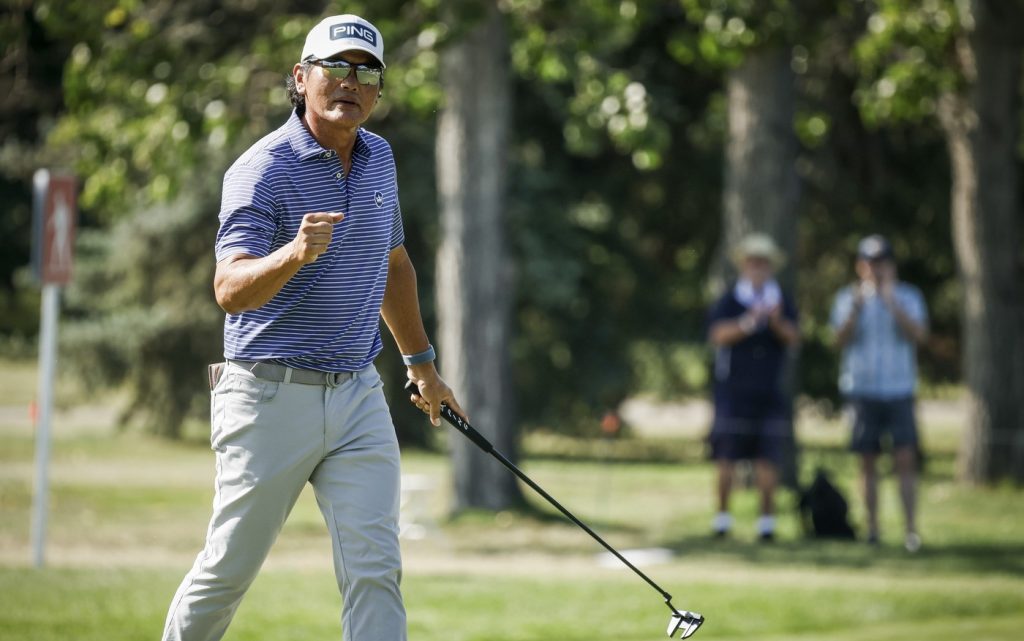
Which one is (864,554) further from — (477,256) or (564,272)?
(564,272)

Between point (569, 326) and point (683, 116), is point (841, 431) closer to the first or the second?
point (569, 326)

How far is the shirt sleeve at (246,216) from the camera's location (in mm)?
4465

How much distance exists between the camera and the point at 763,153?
47.9 ft

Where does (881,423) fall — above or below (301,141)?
below

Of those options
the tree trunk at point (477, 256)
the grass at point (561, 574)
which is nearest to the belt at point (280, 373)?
the grass at point (561, 574)

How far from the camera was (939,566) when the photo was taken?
11.0m

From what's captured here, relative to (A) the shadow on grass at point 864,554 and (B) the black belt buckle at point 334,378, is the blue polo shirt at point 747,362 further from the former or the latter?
(B) the black belt buckle at point 334,378

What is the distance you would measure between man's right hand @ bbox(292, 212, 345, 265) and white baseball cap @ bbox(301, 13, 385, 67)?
0.63 metres

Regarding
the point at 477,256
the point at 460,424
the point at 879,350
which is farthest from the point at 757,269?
the point at 460,424

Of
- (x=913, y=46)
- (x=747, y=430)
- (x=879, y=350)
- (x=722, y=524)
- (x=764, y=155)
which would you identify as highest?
(x=913, y=46)

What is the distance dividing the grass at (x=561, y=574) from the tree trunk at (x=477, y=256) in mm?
456

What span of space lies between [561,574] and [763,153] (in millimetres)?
5462

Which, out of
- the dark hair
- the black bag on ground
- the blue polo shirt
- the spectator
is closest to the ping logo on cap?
the dark hair

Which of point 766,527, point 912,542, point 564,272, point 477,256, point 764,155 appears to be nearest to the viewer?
point 912,542
